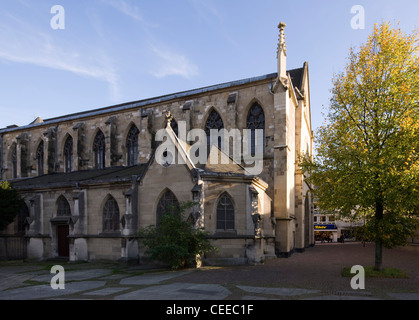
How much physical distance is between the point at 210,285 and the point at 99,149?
2417 cm

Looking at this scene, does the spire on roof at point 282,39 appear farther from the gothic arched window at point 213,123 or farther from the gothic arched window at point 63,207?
the gothic arched window at point 63,207

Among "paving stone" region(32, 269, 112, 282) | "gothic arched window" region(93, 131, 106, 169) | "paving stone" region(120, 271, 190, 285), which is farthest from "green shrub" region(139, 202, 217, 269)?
"gothic arched window" region(93, 131, 106, 169)

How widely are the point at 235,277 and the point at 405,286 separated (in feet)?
20.7

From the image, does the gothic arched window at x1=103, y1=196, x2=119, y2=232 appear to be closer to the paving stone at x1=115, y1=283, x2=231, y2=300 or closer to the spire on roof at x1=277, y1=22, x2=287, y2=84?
the paving stone at x1=115, y1=283, x2=231, y2=300

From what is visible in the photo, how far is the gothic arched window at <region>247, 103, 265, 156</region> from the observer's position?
86.4 feet

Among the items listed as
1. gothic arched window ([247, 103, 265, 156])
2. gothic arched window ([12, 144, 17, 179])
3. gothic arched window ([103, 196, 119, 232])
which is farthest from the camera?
gothic arched window ([12, 144, 17, 179])

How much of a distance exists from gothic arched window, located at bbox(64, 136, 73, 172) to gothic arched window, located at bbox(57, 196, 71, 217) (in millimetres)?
10035

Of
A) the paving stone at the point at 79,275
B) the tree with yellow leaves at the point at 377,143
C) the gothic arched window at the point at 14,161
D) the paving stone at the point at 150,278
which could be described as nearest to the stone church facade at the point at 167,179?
the gothic arched window at the point at 14,161

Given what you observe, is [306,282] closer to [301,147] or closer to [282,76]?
[282,76]

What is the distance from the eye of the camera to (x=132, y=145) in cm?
3209

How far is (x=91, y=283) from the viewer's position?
14086mm

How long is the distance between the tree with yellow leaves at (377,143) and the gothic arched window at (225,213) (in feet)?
16.1

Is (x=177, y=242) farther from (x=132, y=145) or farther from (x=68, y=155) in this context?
(x=68, y=155)
